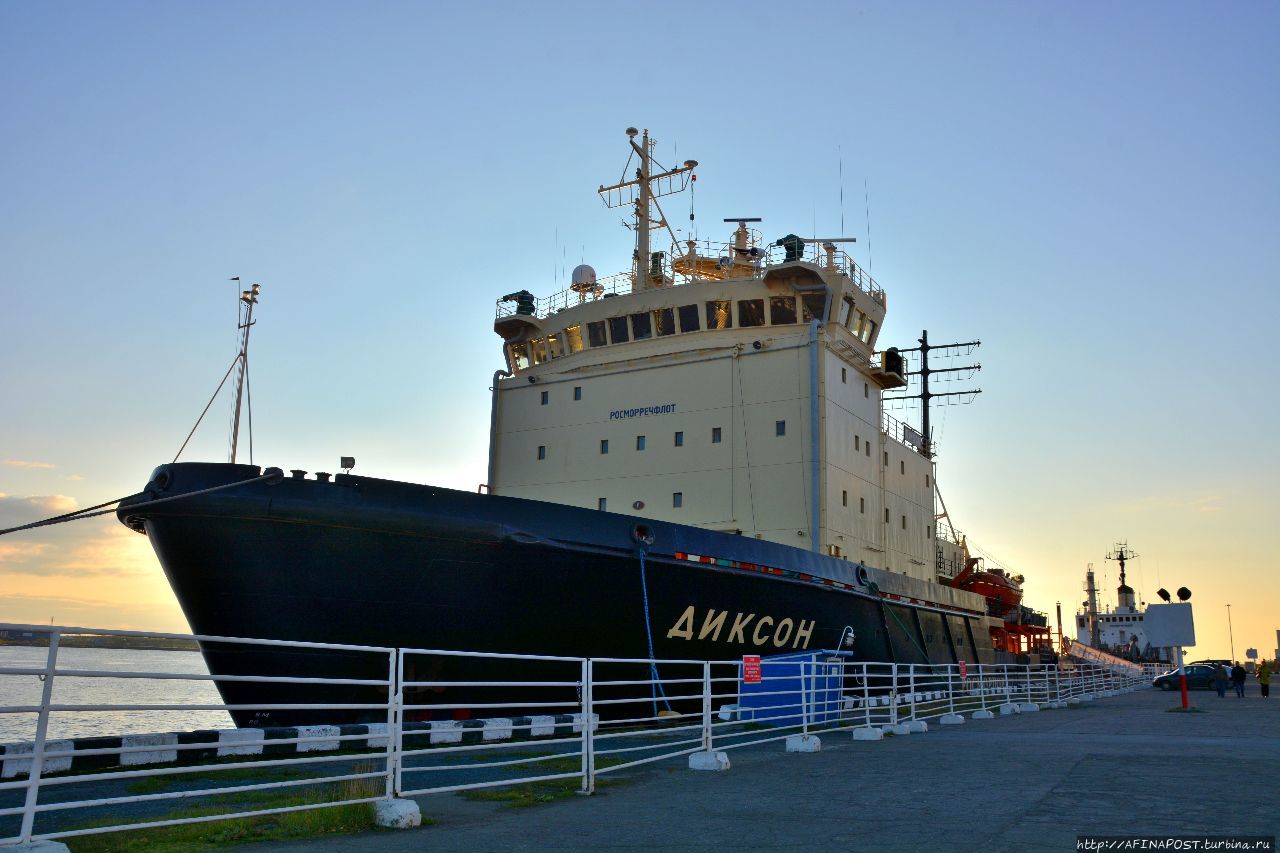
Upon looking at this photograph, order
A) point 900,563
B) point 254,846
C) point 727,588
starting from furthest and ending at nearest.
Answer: point 900,563 < point 727,588 < point 254,846

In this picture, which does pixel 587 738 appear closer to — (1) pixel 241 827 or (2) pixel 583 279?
(1) pixel 241 827

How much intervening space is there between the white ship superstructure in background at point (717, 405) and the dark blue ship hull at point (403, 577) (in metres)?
4.24

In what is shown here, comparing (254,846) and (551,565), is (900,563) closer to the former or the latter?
(551,565)

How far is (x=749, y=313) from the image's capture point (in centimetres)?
1959

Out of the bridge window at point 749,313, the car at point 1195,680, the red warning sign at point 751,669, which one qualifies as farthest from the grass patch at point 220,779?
the car at point 1195,680

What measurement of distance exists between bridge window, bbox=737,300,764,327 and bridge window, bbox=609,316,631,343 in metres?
2.24

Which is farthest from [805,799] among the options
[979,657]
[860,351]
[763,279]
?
[979,657]

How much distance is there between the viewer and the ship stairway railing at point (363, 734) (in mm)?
5445

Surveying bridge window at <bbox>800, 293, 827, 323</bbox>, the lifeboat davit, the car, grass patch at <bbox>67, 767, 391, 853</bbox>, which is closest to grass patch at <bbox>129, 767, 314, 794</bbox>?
grass patch at <bbox>67, 767, 391, 853</bbox>

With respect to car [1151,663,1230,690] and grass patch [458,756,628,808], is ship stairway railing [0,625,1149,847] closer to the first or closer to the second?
grass patch [458,756,628,808]

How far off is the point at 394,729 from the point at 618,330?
47.0 ft

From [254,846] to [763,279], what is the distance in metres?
15.2

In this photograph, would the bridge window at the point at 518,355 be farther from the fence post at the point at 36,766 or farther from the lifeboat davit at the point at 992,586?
the fence post at the point at 36,766

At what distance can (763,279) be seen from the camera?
755 inches
